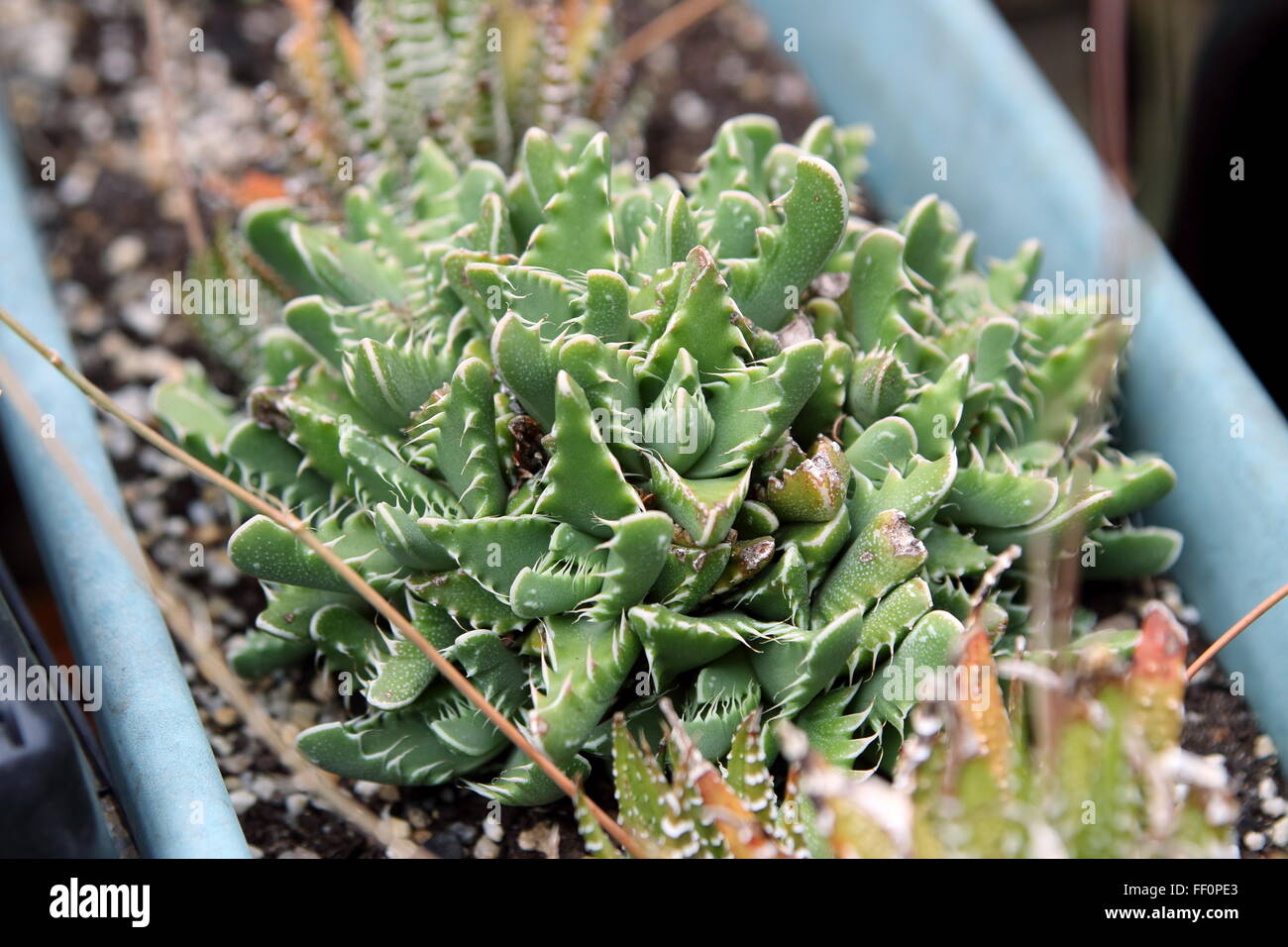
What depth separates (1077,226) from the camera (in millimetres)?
1239

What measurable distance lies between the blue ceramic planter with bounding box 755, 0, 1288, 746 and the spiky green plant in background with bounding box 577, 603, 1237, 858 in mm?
339

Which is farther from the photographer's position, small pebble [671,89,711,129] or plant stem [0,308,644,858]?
small pebble [671,89,711,129]

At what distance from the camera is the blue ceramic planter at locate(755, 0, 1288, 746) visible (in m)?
1.03

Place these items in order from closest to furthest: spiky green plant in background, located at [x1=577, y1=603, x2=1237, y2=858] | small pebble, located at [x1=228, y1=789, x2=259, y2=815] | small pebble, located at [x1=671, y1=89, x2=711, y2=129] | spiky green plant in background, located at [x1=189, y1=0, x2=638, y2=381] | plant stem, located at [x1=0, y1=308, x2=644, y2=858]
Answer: spiky green plant in background, located at [x1=577, y1=603, x2=1237, y2=858] < plant stem, located at [x1=0, y1=308, x2=644, y2=858] < small pebble, located at [x1=228, y1=789, x2=259, y2=815] < spiky green plant in background, located at [x1=189, y1=0, x2=638, y2=381] < small pebble, located at [x1=671, y1=89, x2=711, y2=129]

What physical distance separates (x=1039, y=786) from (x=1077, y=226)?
28.7 inches

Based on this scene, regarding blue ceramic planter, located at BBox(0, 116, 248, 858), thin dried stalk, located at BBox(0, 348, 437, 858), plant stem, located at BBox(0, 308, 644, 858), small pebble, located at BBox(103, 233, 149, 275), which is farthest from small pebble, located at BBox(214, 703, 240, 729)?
small pebble, located at BBox(103, 233, 149, 275)

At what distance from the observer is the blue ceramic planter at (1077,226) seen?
3.38ft

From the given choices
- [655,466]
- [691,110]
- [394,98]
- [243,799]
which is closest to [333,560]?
[655,466]

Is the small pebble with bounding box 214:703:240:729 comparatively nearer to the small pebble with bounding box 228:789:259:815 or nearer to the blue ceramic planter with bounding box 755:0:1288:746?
the small pebble with bounding box 228:789:259:815

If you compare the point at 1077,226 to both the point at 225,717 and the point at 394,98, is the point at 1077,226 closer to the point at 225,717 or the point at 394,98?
the point at 394,98

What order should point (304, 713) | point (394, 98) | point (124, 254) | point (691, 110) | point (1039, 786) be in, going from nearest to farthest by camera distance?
point (1039, 786), point (304, 713), point (394, 98), point (124, 254), point (691, 110)
